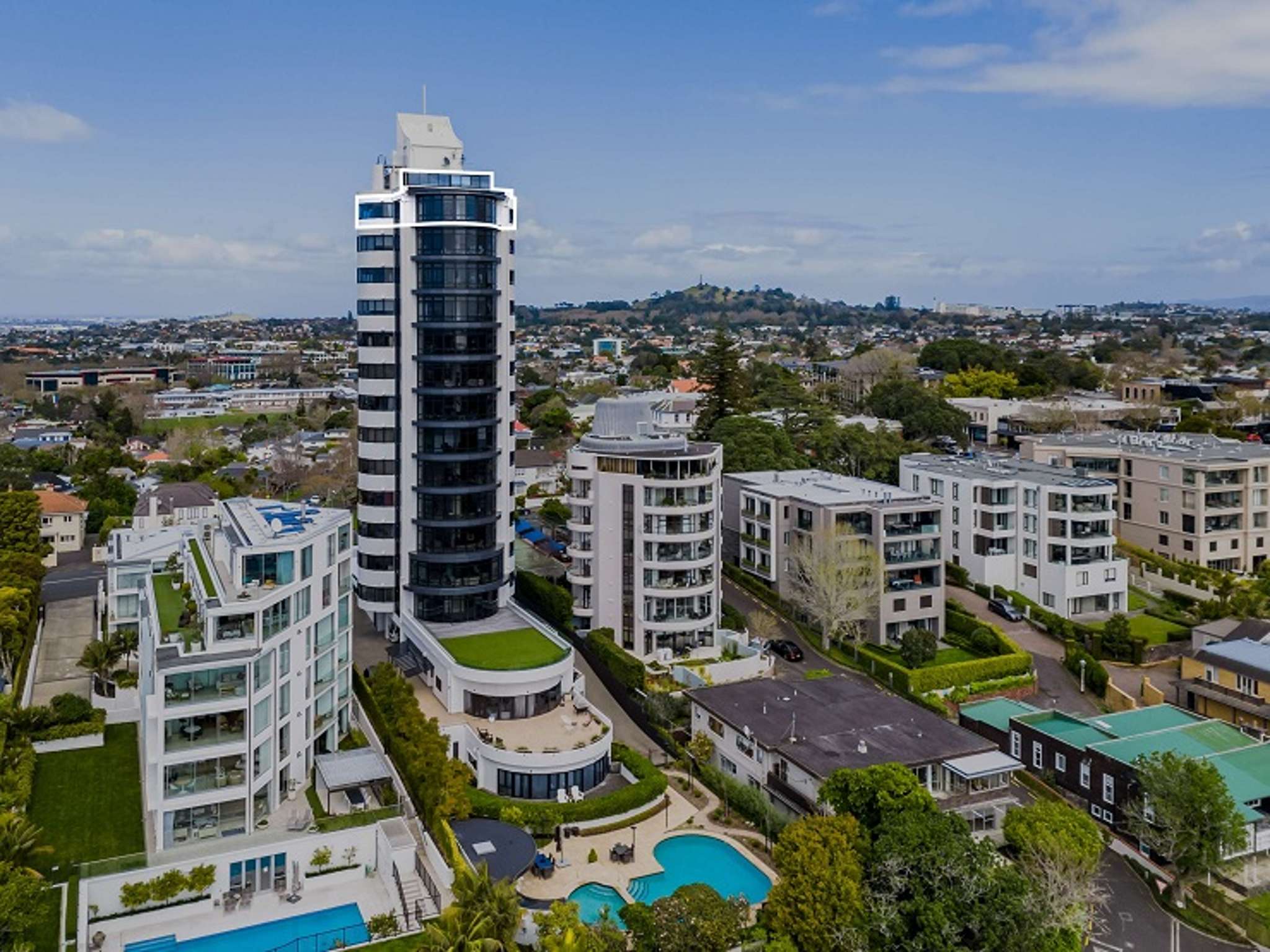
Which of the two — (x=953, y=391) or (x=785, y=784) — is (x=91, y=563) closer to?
(x=785, y=784)

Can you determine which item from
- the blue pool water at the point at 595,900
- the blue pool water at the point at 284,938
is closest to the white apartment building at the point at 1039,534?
the blue pool water at the point at 595,900

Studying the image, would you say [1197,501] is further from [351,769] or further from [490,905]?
[490,905]

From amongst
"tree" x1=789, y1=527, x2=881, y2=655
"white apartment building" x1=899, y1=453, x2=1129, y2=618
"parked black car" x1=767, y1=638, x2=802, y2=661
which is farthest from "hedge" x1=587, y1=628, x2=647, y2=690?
"white apartment building" x1=899, y1=453, x2=1129, y2=618

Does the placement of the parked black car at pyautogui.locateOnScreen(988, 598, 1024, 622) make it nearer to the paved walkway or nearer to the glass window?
the glass window

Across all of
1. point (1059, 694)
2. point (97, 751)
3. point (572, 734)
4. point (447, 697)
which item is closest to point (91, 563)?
point (97, 751)

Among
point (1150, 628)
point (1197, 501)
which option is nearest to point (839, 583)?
point (1150, 628)

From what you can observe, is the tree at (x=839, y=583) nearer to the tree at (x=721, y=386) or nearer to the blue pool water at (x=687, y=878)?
the blue pool water at (x=687, y=878)
